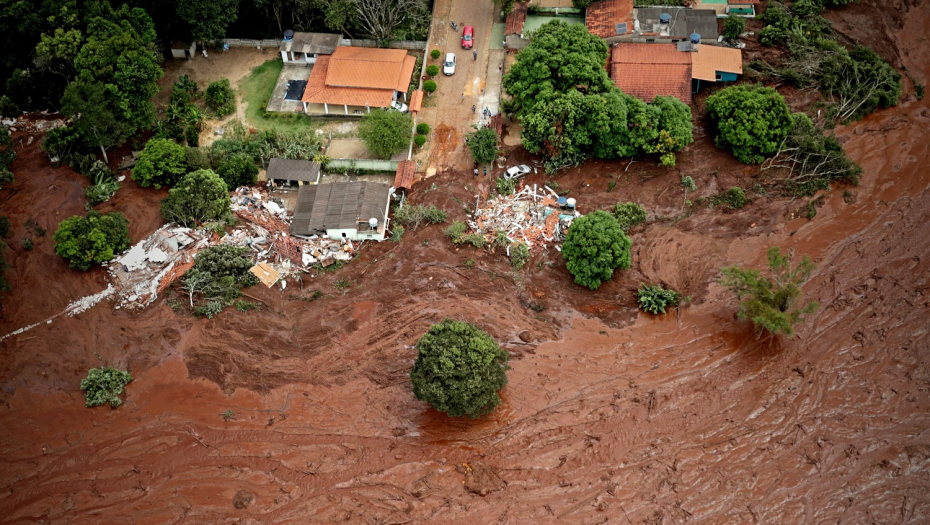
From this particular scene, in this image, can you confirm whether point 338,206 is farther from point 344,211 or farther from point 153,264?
point 153,264

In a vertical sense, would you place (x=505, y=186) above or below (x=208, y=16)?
below

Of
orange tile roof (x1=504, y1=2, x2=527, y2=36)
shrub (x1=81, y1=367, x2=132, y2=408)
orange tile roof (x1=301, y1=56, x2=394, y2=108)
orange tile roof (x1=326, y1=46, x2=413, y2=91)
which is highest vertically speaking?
orange tile roof (x1=504, y1=2, x2=527, y2=36)

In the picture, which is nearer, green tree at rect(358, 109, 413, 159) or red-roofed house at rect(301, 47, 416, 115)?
green tree at rect(358, 109, 413, 159)

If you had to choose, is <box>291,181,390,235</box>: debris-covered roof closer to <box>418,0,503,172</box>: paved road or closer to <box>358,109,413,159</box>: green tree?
<box>358,109,413,159</box>: green tree

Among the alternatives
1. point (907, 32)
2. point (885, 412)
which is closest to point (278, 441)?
point (885, 412)

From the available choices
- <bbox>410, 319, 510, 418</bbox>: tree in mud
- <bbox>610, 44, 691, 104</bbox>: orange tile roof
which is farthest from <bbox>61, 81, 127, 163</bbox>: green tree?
<bbox>610, 44, 691, 104</bbox>: orange tile roof

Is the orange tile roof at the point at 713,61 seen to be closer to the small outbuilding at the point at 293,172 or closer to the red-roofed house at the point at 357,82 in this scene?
the red-roofed house at the point at 357,82

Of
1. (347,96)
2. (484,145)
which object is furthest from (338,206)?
(347,96)
